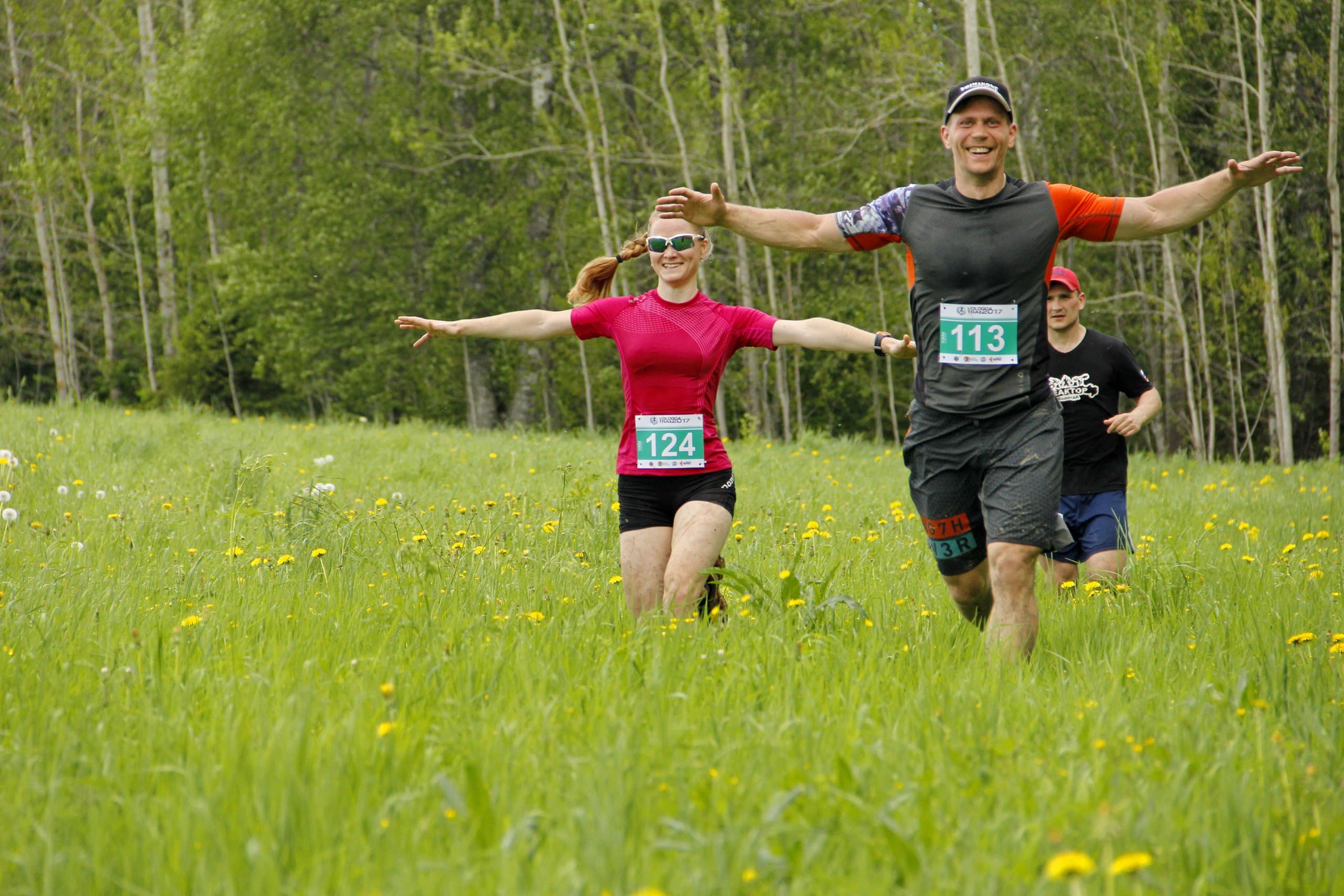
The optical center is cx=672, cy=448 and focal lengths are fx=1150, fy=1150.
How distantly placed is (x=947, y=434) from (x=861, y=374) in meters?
30.7

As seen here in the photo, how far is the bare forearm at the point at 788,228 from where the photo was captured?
4.52 m

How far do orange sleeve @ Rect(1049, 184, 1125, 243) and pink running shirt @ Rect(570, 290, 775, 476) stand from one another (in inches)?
51.4

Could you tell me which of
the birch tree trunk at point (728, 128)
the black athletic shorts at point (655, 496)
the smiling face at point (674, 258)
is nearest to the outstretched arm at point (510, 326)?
the smiling face at point (674, 258)

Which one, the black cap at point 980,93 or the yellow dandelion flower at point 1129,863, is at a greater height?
the black cap at point 980,93

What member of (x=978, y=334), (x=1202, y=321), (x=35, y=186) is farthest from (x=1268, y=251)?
(x=35, y=186)

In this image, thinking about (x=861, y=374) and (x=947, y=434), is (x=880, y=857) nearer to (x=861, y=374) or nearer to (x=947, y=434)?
(x=947, y=434)

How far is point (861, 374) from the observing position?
34.6m

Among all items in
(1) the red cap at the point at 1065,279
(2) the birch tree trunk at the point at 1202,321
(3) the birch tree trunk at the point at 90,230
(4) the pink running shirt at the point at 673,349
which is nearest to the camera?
(4) the pink running shirt at the point at 673,349

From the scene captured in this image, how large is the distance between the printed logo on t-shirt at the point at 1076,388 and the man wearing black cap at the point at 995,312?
77.4 inches

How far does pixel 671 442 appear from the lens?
4820mm

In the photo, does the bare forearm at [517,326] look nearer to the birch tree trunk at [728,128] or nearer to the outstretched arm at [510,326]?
the outstretched arm at [510,326]

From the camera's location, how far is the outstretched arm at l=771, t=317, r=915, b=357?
4.74 m

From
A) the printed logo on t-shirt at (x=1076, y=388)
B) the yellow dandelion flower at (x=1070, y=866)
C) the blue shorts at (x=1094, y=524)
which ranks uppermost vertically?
the printed logo on t-shirt at (x=1076, y=388)

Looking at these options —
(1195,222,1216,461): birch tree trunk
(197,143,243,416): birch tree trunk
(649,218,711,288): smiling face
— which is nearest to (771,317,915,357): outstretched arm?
(649,218,711,288): smiling face
